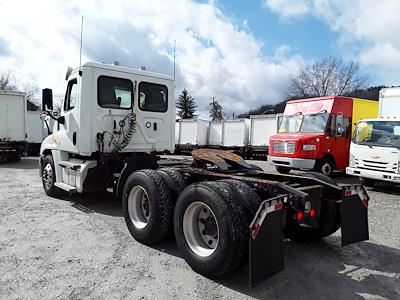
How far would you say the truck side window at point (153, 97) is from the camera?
762cm

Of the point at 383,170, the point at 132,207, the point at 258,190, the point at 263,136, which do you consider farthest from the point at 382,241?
the point at 263,136

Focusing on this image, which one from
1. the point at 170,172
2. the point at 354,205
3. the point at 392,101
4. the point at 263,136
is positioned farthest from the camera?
the point at 263,136

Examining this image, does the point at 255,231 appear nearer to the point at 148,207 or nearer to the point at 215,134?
the point at 148,207

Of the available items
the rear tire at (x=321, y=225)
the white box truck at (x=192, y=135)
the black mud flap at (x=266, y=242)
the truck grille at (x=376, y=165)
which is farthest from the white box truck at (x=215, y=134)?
the black mud flap at (x=266, y=242)

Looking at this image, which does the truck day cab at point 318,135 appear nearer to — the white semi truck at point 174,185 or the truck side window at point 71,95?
the white semi truck at point 174,185

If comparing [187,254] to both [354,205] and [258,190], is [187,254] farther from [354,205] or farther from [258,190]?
[354,205]

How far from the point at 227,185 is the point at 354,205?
1.71 metres

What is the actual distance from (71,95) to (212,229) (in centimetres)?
477

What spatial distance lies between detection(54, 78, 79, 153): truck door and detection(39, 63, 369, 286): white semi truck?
0.02 metres

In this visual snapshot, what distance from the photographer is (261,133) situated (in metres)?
23.1

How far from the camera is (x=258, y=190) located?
4383 mm

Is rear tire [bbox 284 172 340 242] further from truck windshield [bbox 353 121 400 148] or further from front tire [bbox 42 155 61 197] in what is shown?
truck windshield [bbox 353 121 400 148]

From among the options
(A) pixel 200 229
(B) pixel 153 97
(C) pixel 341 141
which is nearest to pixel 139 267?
(A) pixel 200 229

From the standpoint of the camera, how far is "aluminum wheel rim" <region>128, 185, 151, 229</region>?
5379 mm
